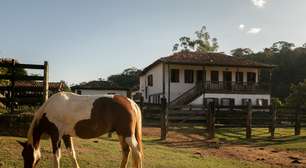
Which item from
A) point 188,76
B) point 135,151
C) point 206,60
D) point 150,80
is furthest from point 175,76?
point 135,151

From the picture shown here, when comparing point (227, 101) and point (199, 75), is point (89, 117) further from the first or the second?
point (199, 75)

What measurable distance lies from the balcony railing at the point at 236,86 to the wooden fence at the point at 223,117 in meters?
14.3

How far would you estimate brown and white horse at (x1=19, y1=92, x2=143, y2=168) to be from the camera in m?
7.30

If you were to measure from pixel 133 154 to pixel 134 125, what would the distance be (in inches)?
21.3

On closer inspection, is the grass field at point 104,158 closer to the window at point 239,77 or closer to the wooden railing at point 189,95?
the wooden railing at point 189,95

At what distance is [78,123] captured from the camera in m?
7.34

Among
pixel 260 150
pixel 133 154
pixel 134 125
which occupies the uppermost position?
pixel 134 125

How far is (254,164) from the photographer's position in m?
12.8

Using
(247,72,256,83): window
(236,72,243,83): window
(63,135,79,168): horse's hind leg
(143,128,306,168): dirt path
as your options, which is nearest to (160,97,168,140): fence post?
(143,128,306,168): dirt path

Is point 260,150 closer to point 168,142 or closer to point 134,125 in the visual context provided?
point 168,142

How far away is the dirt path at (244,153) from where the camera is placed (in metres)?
13.9

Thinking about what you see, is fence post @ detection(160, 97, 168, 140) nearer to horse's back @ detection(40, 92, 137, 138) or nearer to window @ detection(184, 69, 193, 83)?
horse's back @ detection(40, 92, 137, 138)

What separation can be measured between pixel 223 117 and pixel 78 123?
55.1ft

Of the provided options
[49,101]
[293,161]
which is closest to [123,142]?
[49,101]
